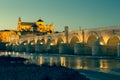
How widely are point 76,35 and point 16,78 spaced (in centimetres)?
4581

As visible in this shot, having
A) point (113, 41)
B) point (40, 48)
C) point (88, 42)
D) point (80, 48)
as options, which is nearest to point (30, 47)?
point (40, 48)

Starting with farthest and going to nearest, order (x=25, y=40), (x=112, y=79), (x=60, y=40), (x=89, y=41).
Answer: (x=25, y=40) < (x=60, y=40) < (x=89, y=41) < (x=112, y=79)

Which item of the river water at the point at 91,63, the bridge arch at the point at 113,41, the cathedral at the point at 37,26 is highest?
the cathedral at the point at 37,26

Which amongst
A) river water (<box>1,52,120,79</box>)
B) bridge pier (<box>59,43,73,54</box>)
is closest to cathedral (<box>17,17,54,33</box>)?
bridge pier (<box>59,43,73,54</box>)

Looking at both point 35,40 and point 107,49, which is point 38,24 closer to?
point 35,40

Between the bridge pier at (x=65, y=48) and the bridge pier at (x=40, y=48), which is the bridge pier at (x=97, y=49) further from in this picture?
the bridge pier at (x=40, y=48)

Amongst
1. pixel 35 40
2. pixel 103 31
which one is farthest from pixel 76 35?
pixel 35 40

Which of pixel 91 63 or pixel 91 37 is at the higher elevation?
pixel 91 37

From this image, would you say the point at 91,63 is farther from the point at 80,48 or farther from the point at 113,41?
the point at 80,48

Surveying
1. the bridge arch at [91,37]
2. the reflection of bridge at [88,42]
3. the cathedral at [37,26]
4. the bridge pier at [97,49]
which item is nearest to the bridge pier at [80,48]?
the reflection of bridge at [88,42]

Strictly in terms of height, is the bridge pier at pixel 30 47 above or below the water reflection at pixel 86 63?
above

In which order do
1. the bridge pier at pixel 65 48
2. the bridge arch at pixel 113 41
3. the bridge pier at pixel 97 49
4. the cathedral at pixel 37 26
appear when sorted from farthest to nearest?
the cathedral at pixel 37 26 → the bridge pier at pixel 65 48 → the bridge arch at pixel 113 41 → the bridge pier at pixel 97 49

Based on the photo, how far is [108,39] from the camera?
161 feet

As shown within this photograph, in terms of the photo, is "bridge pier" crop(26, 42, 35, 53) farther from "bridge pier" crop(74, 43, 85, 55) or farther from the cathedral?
the cathedral
